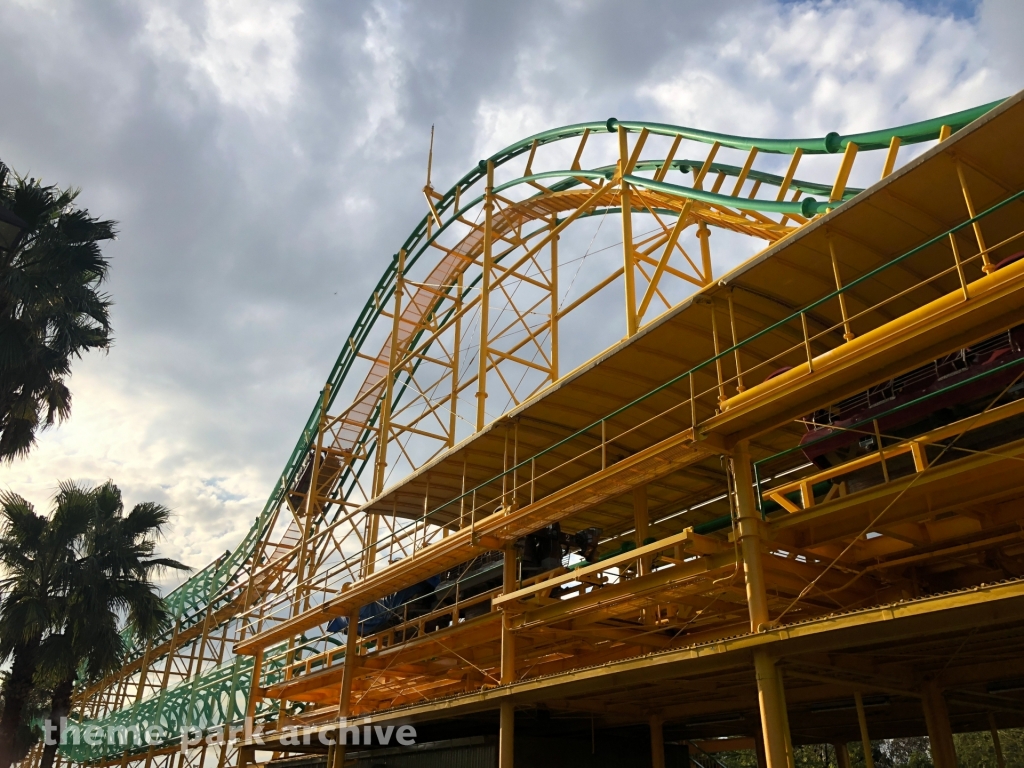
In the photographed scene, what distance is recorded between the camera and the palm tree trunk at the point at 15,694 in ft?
62.5

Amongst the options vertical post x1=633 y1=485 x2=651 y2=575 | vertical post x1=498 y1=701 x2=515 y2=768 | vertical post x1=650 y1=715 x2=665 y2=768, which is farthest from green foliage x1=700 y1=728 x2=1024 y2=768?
vertical post x1=498 y1=701 x2=515 y2=768

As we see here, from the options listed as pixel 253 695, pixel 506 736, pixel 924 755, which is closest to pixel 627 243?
pixel 506 736

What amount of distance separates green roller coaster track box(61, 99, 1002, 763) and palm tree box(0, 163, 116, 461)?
851 cm

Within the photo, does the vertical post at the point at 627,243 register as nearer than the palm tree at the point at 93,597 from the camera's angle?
Yes

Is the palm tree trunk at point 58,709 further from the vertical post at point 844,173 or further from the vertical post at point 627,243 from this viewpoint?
the vertical post at point 844,173

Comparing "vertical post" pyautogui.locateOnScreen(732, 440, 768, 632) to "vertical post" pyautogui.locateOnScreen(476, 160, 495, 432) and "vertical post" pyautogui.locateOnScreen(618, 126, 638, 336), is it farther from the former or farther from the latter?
"vertical post" pyautogui.locateOnScreen(476, 160, 495, 432)

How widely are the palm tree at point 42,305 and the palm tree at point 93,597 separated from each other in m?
4.57

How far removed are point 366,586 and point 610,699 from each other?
547cm

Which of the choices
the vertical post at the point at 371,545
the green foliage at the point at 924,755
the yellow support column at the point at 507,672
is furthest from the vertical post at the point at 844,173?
the green foliage at the point at 924,755

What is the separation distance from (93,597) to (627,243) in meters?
17.5

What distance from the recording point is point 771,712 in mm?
7504

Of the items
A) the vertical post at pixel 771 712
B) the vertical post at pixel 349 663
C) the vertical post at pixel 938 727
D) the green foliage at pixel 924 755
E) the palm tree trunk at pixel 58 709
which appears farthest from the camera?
the green foliage at pixel 924 755

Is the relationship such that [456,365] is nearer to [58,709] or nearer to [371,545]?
[371,545]

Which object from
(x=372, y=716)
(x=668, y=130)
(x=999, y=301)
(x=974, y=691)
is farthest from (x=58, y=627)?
(x=999, y=301)
